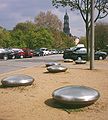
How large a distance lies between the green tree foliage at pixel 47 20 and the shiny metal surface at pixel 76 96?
94.7 m

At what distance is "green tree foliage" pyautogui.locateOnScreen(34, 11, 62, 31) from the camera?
344 feet

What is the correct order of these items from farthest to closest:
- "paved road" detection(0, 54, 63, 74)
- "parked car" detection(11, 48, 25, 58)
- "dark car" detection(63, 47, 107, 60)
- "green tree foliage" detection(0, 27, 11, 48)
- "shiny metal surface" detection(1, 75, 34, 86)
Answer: "green tree foliage" detection(0, 27, 11, 48), "parked car" detection(11, 48, 25, 58), "dark car" detection(63, 47, 107, 60), "paved road" detection(0, 54, 63, 74), "shiny metal surface" detection(1, 75, 34, 86)

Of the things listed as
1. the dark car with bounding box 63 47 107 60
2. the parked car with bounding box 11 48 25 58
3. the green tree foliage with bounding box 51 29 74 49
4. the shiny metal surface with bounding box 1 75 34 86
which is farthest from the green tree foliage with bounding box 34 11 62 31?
the shiny metal surface with bounding box 1 75 34 86

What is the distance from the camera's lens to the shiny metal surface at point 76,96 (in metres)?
9.88

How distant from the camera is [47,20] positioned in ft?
350

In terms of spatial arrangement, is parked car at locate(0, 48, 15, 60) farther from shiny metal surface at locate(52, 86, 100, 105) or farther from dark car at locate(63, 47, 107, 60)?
shiny metal surface at locate(52, 86, 100, 105)

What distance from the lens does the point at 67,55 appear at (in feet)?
145

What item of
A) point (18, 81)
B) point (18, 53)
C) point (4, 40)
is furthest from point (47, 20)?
point (18, 81)

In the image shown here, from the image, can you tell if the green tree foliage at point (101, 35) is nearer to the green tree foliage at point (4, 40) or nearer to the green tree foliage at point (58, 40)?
the green tree foliage at point (58, 40)

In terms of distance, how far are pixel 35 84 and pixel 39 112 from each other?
4473mm

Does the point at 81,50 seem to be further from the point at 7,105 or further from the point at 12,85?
the point at 7,105

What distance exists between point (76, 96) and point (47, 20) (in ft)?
320

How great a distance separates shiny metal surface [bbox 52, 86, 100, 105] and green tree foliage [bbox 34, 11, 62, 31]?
9465 cm

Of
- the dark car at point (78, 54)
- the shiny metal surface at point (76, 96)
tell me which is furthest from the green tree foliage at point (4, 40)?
the shiny metal surface at point (76, 96)
